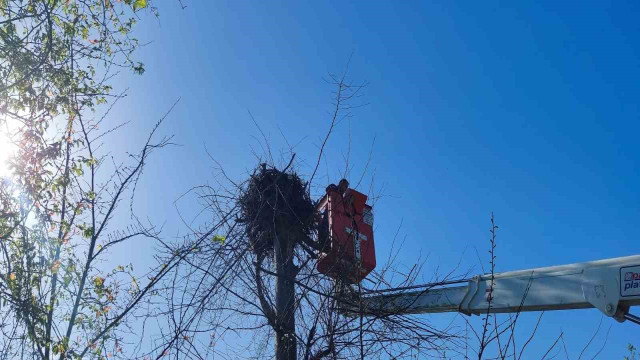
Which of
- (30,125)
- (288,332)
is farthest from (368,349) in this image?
(30,125)

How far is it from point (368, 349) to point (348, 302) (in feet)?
1.48

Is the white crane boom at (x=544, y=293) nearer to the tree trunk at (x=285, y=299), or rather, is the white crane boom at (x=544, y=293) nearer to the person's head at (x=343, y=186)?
the tree trunk at (x=285, y=299)

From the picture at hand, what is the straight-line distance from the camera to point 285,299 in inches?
288

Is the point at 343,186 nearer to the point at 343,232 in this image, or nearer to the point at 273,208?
the point at 343,232

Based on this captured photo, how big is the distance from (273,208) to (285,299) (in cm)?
93

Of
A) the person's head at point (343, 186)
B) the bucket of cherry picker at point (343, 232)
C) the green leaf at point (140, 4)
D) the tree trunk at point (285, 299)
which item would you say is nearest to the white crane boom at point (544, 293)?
the bucket of cherry picker at point (343, 232)

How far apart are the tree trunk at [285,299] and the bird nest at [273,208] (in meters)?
0.15

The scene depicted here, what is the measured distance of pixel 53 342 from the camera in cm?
579

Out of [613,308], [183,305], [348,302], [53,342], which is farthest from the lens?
[613,308]

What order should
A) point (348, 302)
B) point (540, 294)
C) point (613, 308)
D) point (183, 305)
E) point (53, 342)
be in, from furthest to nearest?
1. point (540, 294)
2. point (613, 308)
3. point (183, 305)
4. point (348, 302)
5. point (53, 342)

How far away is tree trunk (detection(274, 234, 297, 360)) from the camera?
6854 mm

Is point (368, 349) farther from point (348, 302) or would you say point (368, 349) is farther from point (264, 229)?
point (264, 229)

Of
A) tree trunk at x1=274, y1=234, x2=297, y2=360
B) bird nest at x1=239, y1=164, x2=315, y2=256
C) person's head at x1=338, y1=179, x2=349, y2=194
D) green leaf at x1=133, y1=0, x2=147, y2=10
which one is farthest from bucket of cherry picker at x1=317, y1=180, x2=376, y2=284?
green leaf at x1=133, y1=0, x2=147, y2=10

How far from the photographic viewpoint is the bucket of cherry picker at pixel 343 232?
271 inches
